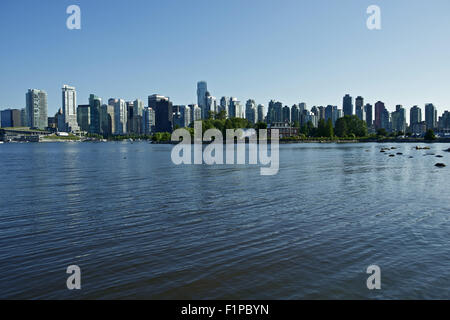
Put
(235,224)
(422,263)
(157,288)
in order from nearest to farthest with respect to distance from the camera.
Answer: (157,288) < (422,263) < (235,224)

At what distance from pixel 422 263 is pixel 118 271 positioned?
13578 mm

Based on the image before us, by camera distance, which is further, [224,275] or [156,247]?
[156,247]

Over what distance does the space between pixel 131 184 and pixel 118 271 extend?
31.6 metres

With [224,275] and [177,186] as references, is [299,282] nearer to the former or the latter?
[224,275]

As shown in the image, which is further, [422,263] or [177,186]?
[177,186]

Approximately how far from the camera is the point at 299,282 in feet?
48.0

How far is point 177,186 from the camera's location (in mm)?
43906
